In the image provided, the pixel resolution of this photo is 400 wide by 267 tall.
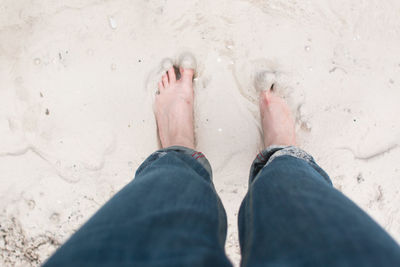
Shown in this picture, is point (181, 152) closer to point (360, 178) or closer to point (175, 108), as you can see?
point (175, 108)

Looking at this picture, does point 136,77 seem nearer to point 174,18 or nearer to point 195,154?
point 174,18

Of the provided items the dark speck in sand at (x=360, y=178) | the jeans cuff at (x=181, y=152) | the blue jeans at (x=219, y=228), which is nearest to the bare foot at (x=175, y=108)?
the jeans cuff at (x=181, y=152)

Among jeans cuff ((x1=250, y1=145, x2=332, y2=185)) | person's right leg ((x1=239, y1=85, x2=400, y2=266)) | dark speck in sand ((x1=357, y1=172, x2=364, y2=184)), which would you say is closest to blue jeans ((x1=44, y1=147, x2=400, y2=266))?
person's right leg ((x1=239, y1=85, x2=400, y2=266))

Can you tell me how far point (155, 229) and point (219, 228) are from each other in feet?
0.70

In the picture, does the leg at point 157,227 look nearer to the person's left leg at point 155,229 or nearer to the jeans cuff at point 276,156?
the person's left leg at point 155,229

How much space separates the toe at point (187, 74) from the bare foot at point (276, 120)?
381mm

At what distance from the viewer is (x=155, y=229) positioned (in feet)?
1.89

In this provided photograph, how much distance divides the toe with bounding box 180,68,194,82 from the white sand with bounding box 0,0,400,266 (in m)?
0.06

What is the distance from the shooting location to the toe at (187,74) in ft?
4.31

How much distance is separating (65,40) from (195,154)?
89cm

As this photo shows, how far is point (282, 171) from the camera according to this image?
32.8 inches

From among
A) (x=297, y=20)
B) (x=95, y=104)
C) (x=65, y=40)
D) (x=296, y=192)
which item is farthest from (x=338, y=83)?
(x=65, y=40)

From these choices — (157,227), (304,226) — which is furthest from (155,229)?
(304,226)

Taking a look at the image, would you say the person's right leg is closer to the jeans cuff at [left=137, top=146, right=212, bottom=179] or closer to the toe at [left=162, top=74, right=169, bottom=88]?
the jeans cuff at [left=137, top=146, right=212, bottom=179]
